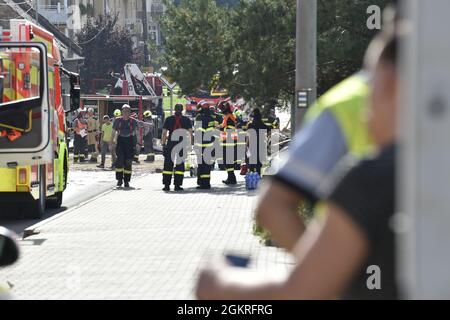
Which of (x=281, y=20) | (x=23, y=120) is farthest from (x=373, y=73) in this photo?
(x=281, y=20)

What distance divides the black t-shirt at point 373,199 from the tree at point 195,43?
72.4ft

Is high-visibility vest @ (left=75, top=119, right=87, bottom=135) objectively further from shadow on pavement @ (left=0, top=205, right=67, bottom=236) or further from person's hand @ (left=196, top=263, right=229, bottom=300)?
person's hand @ (left=196, top=263, right=229, bottom=300)

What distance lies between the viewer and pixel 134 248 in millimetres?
13586

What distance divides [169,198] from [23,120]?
A: 16.1 feet

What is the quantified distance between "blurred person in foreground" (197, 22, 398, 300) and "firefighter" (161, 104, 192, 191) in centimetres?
2099

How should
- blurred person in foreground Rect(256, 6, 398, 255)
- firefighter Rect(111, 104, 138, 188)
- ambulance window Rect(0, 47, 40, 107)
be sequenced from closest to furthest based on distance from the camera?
1. blurred person in foreground Rect(256, 6, 398, 255)
2. ambulance window Rect(0, 47, 40, 107)
3. firefighter Rect(111, 104, 138, 188)

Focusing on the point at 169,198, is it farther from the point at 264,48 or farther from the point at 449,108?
the point at 449,108

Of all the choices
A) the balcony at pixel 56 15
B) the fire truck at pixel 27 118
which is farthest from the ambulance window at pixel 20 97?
the balcony at pixel 56 15

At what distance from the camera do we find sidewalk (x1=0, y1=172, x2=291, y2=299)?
10484 mm

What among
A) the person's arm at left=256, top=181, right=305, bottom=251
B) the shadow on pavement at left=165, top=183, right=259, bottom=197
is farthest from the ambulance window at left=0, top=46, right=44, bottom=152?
the person's arm at left=256, top=181, right=305, bottom=251

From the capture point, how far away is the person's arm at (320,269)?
2.42 metres

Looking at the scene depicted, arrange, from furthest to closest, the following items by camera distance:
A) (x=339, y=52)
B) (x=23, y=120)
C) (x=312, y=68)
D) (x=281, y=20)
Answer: (x=281, y=20)
(x=339, y=52)
(x=23, y=120)
(x=312, y=68)

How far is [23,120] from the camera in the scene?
17406 millimetres
